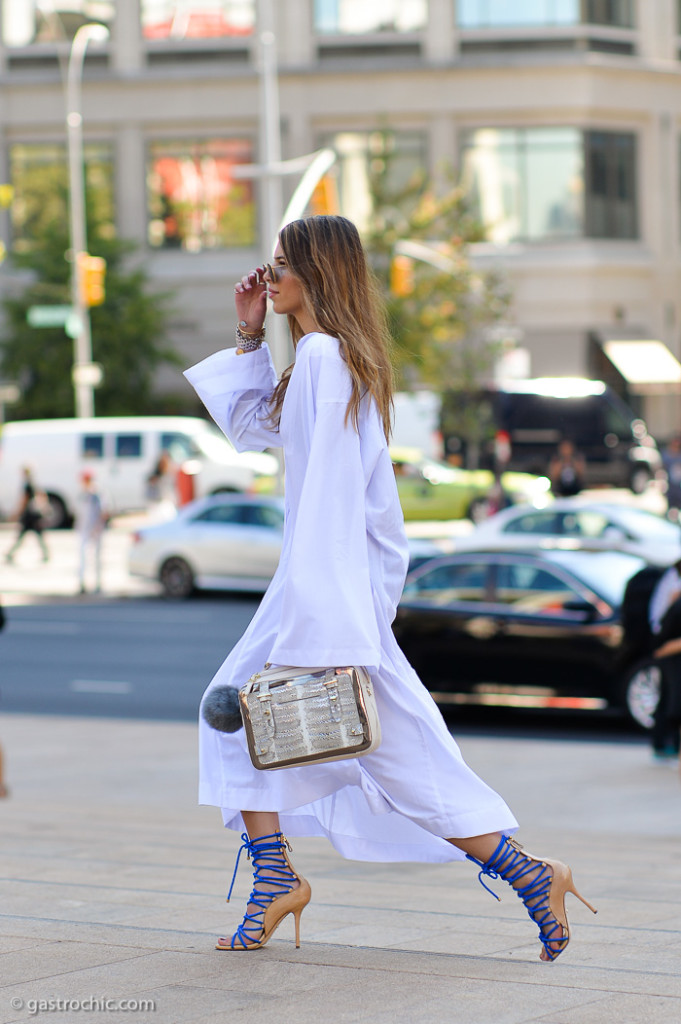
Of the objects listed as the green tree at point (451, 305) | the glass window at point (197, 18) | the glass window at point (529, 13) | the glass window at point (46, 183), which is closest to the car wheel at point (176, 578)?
the green tree at point (451, 305)

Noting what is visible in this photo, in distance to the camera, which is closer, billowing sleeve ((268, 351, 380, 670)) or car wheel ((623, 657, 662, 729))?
billowing sleeve ((268, 351, 380, 670))

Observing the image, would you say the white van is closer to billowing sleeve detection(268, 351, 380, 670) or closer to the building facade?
the building facade

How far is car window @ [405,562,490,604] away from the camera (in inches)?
513

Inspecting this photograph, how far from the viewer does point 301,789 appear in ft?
13.5

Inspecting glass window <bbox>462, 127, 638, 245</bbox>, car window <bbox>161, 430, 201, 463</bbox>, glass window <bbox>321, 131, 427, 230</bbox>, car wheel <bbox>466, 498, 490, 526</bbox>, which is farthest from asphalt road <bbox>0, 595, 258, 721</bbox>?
glass window <bbox>462, 127, 638, 245</bbox>

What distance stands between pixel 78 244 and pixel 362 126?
11.0 meters

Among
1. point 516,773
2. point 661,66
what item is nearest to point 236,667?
point 516,773

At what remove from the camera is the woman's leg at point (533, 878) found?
4047 millimetres

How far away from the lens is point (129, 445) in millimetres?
34594

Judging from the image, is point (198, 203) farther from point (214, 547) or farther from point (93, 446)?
point (214, 547)

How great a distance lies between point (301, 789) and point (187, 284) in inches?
1744

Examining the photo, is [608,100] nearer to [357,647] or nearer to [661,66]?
[661,66]

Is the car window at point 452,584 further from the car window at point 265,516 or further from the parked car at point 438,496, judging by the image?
the parked car at point 438,496

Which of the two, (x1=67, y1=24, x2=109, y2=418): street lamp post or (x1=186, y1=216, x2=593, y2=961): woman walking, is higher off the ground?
(x1=67, y1=24, x2=109, y2=418): street lamp post
